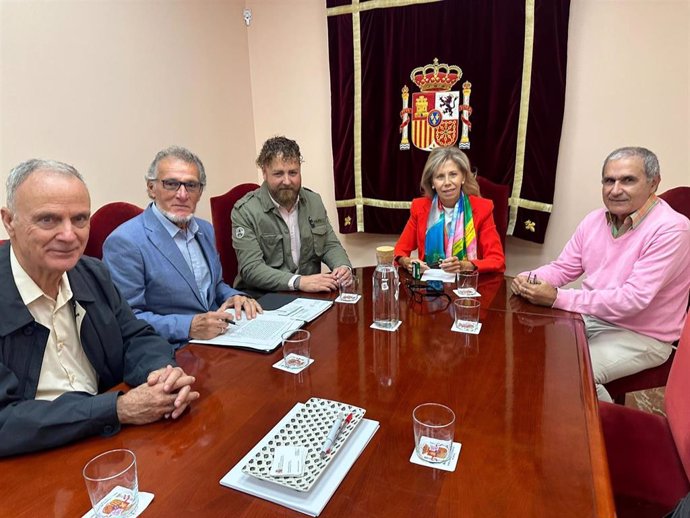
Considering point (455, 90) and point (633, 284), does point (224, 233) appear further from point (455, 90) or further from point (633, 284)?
Result: point (633, 284)

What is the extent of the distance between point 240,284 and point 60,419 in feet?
4.73

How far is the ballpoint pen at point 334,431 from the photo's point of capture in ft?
3.02

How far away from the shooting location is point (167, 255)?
1772 mm

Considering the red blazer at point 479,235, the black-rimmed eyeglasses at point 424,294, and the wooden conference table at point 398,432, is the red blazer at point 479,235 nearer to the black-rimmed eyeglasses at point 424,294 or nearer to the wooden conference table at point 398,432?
the black-rimmed eyeglasses at point 424,294

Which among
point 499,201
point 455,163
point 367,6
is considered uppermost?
point 367,6

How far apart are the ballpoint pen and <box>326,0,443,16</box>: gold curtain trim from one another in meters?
2.93

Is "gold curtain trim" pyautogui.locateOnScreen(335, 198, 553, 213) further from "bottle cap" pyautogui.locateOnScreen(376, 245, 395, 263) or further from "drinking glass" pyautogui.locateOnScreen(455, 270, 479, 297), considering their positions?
"drinking glass" pyautogui.locateOnScreen(455, 270, 479, 297)

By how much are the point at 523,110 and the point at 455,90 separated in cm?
46

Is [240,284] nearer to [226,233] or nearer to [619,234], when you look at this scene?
[226,233]

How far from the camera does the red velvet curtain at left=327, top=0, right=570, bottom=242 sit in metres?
2.91

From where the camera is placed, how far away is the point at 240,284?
2400mm

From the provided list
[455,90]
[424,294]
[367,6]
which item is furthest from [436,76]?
[424,294]

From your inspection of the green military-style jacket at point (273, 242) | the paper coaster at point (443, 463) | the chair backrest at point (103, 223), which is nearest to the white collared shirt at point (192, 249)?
the green military-style jacket at point (273, 242)

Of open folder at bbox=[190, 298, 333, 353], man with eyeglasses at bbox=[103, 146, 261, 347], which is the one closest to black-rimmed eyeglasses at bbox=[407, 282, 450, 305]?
open folder at bbox=[190, 298, 333, 353]
